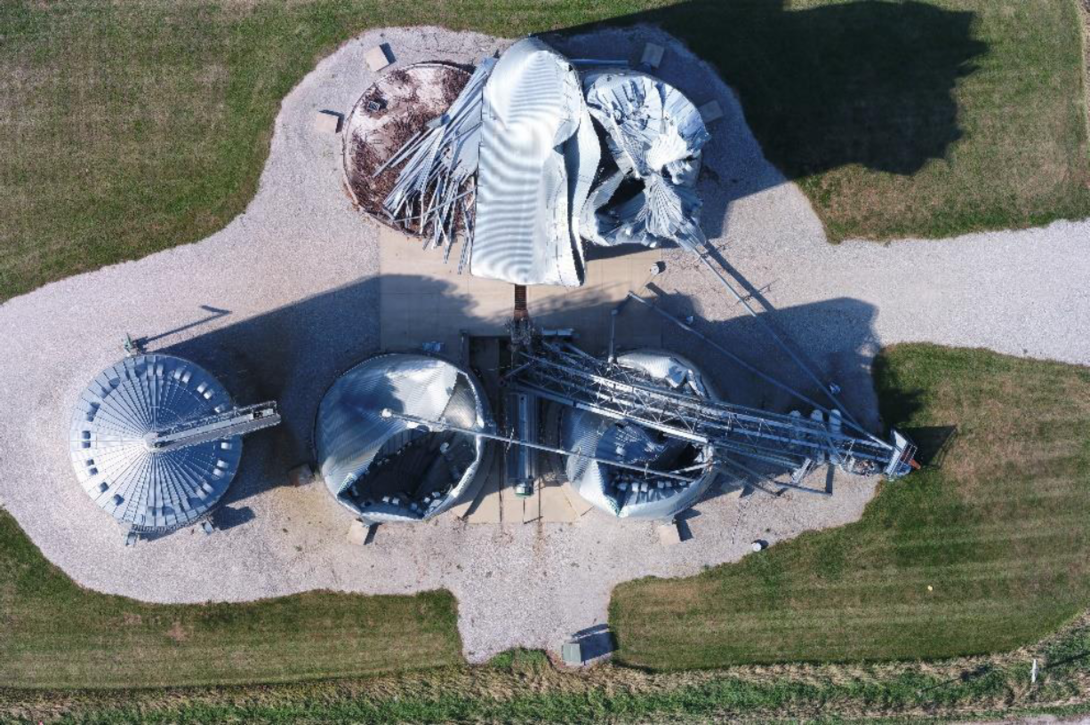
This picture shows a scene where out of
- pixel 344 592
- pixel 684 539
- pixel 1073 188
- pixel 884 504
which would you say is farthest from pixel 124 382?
pixel 1073 188

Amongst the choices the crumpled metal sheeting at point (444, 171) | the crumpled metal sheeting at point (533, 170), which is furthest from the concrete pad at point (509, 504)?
the crumpled metal sheeting at point (444, 171)

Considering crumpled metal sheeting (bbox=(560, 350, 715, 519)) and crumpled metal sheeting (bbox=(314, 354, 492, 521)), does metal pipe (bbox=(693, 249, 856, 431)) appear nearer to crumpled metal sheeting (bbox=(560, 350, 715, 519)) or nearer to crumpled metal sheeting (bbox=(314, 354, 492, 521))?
crumpled metal sheeting (bbox=(560, 350, 715, 519))

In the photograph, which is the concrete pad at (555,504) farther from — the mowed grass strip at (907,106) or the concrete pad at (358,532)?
the mowed grass strip at (907,106)

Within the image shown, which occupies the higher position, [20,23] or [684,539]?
[20,23]

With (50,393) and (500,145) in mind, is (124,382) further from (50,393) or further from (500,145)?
(500,145)

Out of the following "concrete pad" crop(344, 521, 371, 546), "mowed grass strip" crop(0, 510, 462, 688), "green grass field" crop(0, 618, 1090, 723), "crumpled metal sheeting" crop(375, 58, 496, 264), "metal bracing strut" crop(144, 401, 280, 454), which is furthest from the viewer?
"green grass field" crop(0, 618, 1090, 723)

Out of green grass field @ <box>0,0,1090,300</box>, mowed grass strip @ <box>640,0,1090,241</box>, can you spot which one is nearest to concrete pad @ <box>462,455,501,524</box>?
green grass field @ <box>0,0,1090,300</box>
